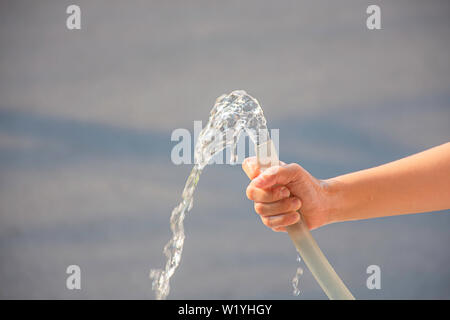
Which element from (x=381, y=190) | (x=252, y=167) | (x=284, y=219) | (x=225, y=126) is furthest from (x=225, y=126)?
(x=381, y=190)

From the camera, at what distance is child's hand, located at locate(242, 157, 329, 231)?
0.93 m

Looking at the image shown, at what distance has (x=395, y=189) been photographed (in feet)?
3.61

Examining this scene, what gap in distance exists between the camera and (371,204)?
3.66ft

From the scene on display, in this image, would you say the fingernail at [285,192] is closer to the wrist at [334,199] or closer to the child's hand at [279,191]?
the child's hand at [279,191]

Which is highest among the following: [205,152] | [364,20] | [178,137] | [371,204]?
[364,20]

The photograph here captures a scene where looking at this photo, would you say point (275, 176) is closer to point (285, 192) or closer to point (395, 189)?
point (285, 192)

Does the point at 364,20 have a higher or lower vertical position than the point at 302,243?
higher

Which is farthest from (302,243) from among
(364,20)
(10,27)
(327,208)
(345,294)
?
(10,27)

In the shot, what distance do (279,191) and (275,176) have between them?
4 cm

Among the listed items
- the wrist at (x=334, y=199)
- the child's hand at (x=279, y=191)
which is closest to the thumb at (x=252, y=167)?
the child's hand at (x=279, y=191)

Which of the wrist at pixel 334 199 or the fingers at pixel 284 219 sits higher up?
the wrist at pixel 334 199

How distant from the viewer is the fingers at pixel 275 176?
0.92 m

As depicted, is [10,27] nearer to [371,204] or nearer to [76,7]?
[76,7]
